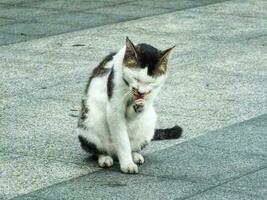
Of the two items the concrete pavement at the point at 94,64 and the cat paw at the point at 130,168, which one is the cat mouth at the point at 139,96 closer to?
the cat paw at the point at 130,168

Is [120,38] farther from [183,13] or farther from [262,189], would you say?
[262,189]

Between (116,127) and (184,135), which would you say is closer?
(116,127)

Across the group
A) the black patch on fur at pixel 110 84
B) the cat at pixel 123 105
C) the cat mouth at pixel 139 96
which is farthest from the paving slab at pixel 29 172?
the cat mouth at pixel 139 96

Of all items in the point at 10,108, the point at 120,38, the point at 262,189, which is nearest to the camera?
the point at 262,189

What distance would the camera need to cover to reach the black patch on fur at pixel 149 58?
711cm

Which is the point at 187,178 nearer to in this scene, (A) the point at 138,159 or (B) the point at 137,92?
(A) the point at 138,159

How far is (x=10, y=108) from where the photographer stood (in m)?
9.54

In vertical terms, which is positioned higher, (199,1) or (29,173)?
(29,173)

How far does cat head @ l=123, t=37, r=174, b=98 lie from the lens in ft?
23.2

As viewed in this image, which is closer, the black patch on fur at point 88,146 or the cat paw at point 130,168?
the cat paw at point 130,168

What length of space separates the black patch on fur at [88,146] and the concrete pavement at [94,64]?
120 millimetres

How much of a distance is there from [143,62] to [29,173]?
4.23 ft

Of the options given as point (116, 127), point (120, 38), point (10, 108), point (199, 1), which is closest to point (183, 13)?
point (199, 1)

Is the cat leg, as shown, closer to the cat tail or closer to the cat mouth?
the cat mouth
